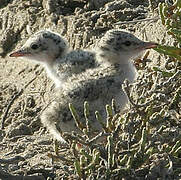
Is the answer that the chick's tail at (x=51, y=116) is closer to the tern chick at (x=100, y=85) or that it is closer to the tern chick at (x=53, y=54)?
the tern chick at (x=100, y=85)

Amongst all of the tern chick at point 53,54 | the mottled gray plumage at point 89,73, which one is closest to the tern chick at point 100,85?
the mottled gray plumage at point 89,73

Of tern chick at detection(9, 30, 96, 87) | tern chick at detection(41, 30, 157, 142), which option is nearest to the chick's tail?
tern chick at detection(41, 30, 157, 142)

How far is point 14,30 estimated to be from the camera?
738 centimetres

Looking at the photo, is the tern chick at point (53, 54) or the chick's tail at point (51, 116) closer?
the chick's tail at point (51, 116)

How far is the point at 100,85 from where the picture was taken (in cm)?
495

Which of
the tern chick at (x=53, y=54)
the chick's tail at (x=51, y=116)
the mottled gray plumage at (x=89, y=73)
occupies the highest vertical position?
the tern chick at (x=53, y=54)

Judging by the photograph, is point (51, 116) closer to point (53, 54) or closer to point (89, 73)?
point (89, 73)

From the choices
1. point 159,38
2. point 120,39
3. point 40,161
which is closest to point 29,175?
point 40,161

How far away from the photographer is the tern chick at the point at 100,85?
15.7 ft

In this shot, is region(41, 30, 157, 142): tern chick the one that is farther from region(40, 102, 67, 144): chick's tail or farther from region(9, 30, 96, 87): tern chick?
region(9, 30, 96, 87): tern chick

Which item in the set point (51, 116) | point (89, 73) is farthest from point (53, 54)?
point (51, 116)

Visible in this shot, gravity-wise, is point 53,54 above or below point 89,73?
above

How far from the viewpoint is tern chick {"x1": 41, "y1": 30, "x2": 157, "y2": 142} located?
4.79 meters

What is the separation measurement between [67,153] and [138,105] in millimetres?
926
